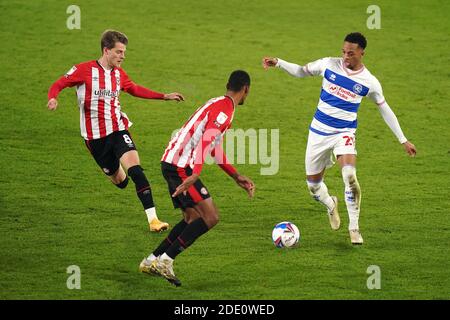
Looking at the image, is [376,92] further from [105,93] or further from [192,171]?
[105,93]

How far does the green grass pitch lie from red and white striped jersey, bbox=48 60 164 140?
Result: 3.96 ft

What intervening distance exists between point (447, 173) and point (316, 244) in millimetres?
3941

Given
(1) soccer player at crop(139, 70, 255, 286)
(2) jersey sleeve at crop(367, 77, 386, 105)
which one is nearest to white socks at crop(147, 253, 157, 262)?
(1) soccer player at crop(139, 70, 255, 286)

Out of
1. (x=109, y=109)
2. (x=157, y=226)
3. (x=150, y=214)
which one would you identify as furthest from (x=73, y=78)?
(x=157, y=226)

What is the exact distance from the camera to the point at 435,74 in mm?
20000

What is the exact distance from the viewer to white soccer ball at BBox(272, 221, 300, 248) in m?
12.1

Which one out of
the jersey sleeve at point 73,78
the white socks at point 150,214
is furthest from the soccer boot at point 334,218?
the jersey sleeve at point 73,78

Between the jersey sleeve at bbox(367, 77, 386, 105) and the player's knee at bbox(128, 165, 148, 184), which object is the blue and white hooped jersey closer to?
the jersey sleeve at bbox(367, 77, 386, 105)

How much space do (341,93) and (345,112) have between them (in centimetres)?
23

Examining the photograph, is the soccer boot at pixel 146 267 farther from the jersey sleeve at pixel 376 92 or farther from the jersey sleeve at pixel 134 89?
the jersey sleeve at pixel 376 92

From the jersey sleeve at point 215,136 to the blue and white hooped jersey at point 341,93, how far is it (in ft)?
6.84

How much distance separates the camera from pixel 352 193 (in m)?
12.2
